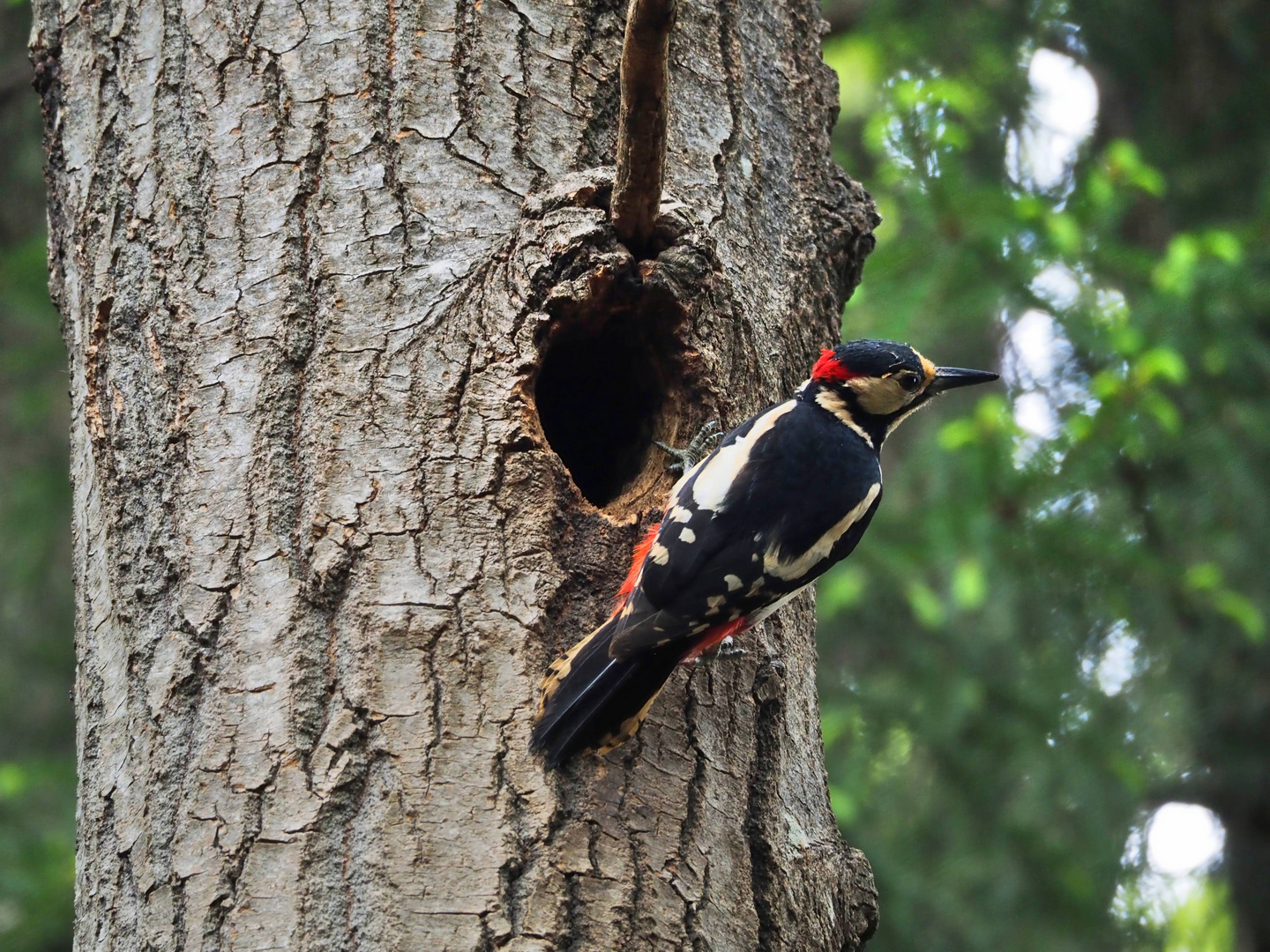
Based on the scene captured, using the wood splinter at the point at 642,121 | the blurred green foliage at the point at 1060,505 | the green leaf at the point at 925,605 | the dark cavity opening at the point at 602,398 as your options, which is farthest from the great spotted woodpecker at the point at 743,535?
the green leaf at the point at 925,605

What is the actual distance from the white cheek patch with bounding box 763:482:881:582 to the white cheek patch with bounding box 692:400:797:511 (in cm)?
17

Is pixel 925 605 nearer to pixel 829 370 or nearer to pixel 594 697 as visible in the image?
pixel 829 370

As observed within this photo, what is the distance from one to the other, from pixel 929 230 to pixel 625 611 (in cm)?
360

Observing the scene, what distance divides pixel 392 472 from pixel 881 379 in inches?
64.2

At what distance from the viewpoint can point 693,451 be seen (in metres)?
2.82

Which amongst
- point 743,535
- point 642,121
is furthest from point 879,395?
point 642,121

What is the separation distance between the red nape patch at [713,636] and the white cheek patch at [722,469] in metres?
0.29

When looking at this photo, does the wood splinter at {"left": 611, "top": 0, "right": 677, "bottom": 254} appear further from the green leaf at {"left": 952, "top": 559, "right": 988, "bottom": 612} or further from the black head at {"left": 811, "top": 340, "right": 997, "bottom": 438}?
the green leaf at {"left": 952, "top": 559, "right": 988, "bottom": 612}

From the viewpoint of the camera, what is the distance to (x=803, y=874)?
2.37 metres

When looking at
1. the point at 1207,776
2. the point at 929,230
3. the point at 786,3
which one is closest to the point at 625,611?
the point at 786,3

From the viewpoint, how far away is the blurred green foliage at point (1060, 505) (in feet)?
17.2

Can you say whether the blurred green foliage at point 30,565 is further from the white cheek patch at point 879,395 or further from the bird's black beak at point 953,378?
the bird's black beak at point 953,378

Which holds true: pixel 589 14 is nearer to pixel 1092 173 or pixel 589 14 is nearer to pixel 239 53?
pixel 239 53

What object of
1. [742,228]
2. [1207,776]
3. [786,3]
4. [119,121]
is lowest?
[1207,776]
